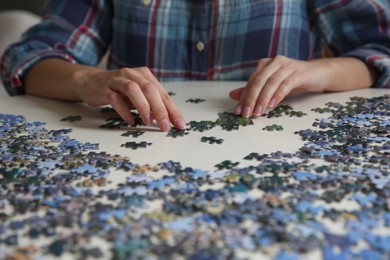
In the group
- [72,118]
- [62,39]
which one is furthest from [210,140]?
[62,39]

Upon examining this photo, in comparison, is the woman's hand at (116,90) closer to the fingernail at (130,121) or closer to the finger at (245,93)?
the fingernail at (130,121)

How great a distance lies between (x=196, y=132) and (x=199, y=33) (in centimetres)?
64

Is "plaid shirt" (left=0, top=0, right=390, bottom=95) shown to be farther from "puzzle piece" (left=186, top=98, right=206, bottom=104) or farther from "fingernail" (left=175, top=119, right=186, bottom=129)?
"fingernail" (left=175, top=119, right=186, bottom=129)

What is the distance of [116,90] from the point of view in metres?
1.21

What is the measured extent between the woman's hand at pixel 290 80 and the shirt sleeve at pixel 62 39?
2.04ft

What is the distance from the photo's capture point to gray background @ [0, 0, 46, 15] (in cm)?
385

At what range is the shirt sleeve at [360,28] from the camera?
151cm

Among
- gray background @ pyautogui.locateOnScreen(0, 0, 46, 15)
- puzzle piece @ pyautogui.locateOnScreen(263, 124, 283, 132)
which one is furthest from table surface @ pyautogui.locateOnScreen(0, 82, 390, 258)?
gray background @ pyautogui.locateOnScreen(0, 0, 46, 15)

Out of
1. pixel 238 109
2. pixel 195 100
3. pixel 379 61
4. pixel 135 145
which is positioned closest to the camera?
pixel 135 145

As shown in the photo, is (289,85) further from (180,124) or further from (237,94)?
(180,124)

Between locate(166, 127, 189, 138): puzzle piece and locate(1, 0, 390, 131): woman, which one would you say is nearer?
locate(166, 127, 189, 138): puzzle piece

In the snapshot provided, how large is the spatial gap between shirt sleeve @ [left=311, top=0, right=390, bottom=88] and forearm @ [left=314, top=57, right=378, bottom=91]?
25 millimetres

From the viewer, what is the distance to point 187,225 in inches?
26.7

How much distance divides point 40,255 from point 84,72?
82 cm
